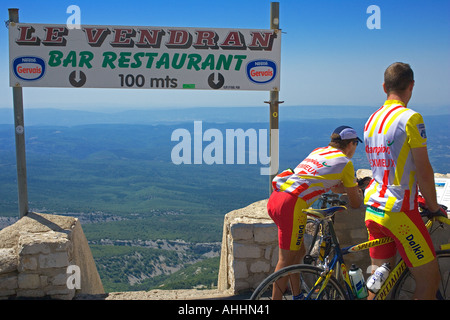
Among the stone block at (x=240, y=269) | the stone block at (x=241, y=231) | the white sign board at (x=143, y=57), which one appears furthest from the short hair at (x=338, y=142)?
the white sign board at (x=143, y=57)

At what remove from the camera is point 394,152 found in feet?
9.99

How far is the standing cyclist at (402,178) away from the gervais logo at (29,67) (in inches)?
179

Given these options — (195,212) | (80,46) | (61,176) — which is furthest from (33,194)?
(80,46)

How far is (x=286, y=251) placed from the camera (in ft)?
12.1

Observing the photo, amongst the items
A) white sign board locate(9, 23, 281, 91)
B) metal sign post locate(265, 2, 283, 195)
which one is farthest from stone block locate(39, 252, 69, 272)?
metal sign post locate(265, 2, 283, 195)

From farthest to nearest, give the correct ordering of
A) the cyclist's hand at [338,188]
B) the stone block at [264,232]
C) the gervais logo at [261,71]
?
the gervais logo at [261,71], the stone block at [264,232], the cyclist's hand at [338,188]

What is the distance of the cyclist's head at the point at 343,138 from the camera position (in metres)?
3.77

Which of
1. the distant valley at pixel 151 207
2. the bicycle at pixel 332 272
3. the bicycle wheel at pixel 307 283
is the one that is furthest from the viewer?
the distant valley at pixel 151 207

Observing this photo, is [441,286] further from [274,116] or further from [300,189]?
[274,116]

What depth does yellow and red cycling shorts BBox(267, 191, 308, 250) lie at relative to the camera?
3584 mm

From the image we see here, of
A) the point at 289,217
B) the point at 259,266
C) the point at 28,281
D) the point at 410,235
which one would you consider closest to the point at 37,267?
the point at 28,281

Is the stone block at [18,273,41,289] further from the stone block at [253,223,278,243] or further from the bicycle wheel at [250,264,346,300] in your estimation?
the bicycle wheel at [250,264,346,300]

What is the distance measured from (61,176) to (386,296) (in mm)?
186450

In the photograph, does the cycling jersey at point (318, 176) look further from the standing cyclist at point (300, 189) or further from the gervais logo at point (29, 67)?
the gervais logo at point (29, 67)
